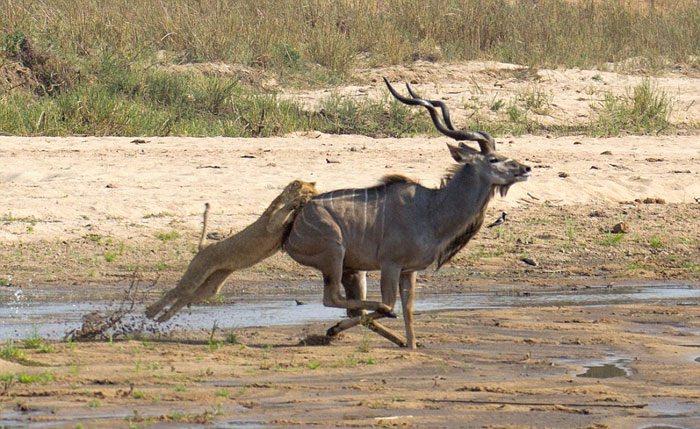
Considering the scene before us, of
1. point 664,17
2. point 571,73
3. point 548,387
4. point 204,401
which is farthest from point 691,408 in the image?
point 664,17

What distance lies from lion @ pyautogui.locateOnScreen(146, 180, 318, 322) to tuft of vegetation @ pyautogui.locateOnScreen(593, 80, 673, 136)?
32.4 ft

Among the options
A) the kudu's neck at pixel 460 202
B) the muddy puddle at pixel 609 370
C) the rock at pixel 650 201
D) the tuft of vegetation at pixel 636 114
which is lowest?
the rock at pixel 650 201

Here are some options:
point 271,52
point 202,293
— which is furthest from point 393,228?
point 271,52

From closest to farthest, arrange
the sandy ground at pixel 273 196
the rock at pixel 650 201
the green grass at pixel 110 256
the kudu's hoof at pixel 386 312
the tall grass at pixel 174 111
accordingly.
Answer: the kudu's hoof at pixel 386 312, the green grass at pixel 110 256, the sandy ground at pixel 273 196, the rock at pixel 650 201, the tall grass at pixel 174 111

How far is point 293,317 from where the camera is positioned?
32.8ft

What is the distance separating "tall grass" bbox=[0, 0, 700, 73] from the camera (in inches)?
759

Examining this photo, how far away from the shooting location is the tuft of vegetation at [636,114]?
18359 mm

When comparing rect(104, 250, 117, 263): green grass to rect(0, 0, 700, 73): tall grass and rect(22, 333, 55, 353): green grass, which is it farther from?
rect(0, 0, 700, 73): tall grass

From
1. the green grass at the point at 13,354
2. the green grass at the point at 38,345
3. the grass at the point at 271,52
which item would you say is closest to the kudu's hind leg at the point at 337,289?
the green grass at the point at 38,345

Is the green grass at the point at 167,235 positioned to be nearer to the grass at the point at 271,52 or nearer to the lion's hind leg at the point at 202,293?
the grass at the point at 271,52

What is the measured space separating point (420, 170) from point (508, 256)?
98.5 inches

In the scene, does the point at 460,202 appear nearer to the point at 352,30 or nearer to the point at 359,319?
the point at 359,319

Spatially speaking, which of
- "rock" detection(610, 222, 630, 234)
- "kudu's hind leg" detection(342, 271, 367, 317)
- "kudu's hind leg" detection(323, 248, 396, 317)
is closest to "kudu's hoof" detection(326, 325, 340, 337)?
"kudu's hind leg" detection(323, 248, 396, 317)

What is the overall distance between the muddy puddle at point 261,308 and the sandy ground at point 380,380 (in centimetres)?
48
